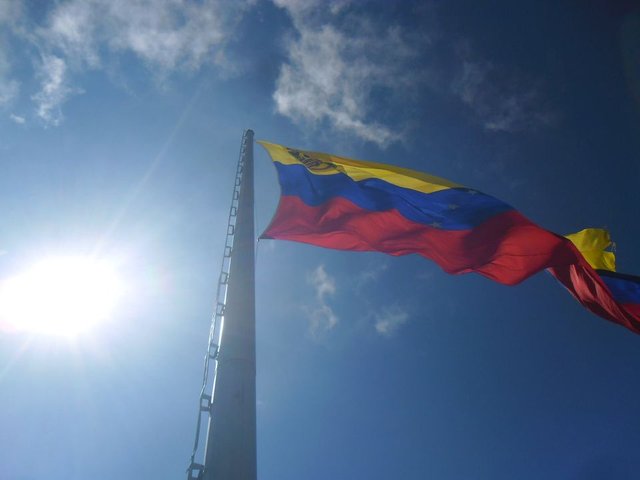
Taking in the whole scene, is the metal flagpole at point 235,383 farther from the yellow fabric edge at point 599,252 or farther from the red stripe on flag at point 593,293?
the yellow fabric edge at point 599,252

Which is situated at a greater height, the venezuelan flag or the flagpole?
the venezuelan flag

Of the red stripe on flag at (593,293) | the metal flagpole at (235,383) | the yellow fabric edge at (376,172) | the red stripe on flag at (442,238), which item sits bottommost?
the metal flagpole at (235,383)

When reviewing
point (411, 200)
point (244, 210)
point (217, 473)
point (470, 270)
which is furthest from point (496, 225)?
Result: point (217, 473)

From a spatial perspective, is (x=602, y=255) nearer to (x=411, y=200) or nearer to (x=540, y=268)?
(x=540, y=268)

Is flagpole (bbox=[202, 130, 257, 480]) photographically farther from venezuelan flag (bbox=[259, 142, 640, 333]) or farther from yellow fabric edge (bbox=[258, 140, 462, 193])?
yellow fabric edge (bbox=[258, 140, 462, 193])

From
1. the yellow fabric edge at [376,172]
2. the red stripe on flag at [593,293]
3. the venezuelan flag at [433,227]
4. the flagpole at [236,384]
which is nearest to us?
the flagpole at [236,384]

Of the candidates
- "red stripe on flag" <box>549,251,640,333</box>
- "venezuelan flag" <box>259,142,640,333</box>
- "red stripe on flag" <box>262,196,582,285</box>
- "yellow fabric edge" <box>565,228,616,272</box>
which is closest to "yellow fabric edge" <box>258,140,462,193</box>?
"venezuelan flag" <box>259,142,640,333</box>

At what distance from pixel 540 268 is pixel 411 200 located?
4083 millimetres

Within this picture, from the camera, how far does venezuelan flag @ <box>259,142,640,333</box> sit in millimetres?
11821

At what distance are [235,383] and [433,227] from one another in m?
8.74

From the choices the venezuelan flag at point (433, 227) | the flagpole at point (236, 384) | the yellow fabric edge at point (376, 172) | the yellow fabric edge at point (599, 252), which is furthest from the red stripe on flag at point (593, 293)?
the flagpole at point (236, 384)

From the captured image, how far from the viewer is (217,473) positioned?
541 cm

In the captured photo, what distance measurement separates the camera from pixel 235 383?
20.7 ft

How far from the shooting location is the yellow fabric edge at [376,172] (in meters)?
13.5
